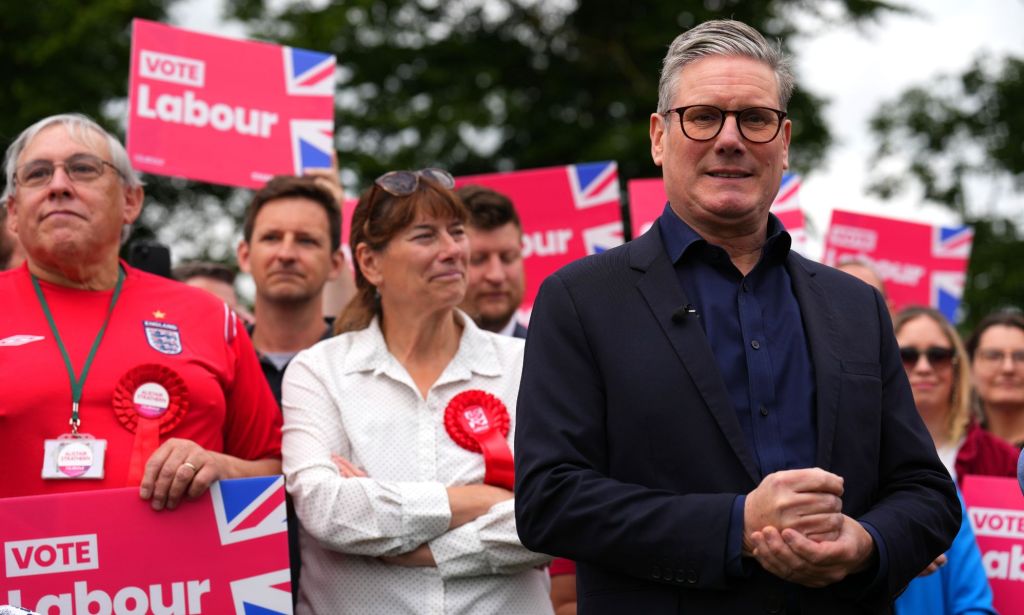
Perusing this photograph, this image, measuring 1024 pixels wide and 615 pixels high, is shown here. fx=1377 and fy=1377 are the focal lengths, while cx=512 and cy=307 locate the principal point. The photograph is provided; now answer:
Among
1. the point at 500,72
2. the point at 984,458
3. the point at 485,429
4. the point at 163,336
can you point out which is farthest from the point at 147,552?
the point at 500,72

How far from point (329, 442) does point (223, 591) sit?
0.60 metres

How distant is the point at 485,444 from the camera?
14.0 ft

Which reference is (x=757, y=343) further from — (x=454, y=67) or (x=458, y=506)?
(x=454, y=67)

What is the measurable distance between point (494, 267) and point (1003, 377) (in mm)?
2595

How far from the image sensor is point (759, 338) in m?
3.06

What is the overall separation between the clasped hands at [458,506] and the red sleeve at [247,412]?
0.35 meters

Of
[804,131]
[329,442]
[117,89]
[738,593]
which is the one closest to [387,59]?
[117,89]

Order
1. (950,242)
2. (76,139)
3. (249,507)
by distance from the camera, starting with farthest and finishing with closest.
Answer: (950,242) < (76,139) < (249,507)

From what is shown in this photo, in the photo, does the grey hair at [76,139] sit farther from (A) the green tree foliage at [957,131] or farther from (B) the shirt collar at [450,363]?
(A) the green tree foliage at [957,131]

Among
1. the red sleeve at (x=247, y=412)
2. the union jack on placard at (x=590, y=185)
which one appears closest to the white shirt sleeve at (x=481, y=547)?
the red sleeve at (x=247, y=412)

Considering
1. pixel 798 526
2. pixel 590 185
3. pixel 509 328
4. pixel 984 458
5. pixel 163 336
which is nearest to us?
pixel 798 526

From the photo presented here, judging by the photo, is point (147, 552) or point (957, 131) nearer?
point (147, 552)

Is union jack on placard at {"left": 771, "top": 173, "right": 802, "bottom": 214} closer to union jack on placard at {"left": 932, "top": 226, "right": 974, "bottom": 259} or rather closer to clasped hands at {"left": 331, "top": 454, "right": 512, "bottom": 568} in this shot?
union jack on placard at {"left": 932, "top": 226, "right": 974, "bottom": 259}

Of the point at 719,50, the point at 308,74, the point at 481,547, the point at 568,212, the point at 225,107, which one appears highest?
the point at 308,74
